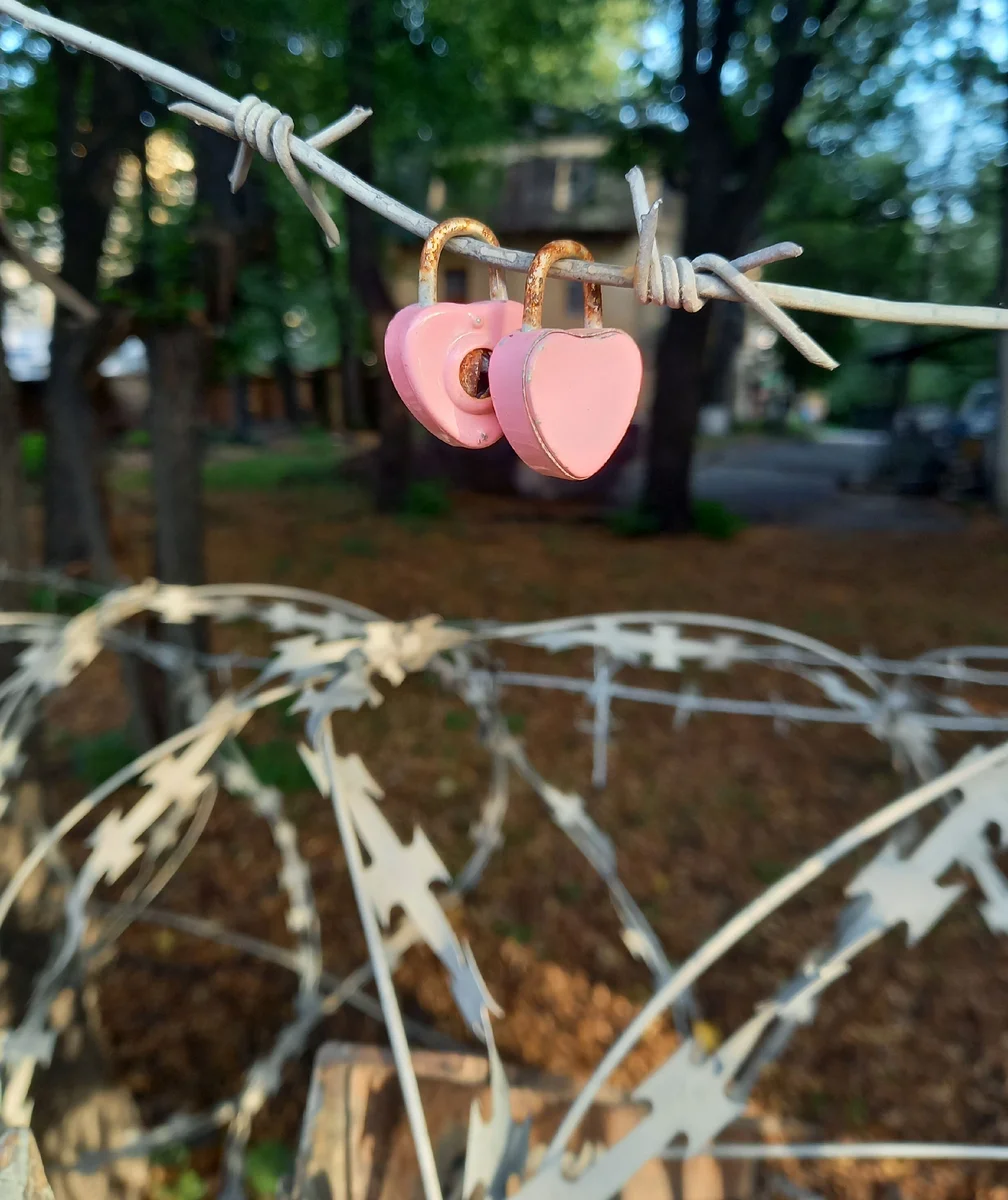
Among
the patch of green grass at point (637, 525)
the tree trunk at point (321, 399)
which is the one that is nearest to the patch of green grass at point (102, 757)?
the patch of green grass at point (637, 525)

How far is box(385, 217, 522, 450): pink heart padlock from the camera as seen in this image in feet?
2.85

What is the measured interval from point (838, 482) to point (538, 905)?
576 inches

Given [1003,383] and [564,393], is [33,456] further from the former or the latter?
[564,393]

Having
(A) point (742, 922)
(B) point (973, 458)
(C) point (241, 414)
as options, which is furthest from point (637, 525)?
(C) point (241, 414)

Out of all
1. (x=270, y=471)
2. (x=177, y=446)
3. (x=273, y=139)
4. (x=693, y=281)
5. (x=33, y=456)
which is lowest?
(x=270, y=471)

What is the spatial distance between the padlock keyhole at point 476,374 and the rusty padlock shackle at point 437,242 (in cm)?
7

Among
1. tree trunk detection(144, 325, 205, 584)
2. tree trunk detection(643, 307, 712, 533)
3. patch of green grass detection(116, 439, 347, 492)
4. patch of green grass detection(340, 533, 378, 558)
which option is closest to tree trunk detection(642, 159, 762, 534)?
tree trunk detection(643, 307, 712, 533)

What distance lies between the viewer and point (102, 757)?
17.1ft

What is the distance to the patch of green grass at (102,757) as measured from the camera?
5.12 m

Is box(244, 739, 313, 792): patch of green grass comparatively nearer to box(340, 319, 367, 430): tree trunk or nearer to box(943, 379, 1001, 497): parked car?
box(340, 319, 367, 430): tree trunk

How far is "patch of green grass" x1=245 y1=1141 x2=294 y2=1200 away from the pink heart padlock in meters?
2.76

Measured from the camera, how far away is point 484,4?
350 inches

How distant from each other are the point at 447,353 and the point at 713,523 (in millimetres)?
10658

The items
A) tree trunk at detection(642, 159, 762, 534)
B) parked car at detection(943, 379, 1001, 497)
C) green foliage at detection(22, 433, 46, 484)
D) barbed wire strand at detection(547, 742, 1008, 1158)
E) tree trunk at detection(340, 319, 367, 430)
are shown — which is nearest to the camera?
barbed wire strand at detection(547, 742, 1008, 1158)
